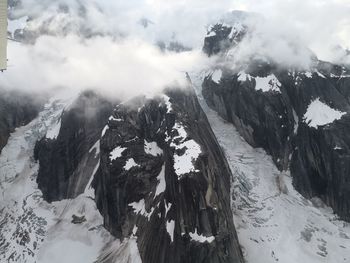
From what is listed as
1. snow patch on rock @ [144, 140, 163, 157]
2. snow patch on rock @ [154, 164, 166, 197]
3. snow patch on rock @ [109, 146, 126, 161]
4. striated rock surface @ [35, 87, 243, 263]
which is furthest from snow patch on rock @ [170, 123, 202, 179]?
snow patch on rock @ [109, 146, 126, 161]

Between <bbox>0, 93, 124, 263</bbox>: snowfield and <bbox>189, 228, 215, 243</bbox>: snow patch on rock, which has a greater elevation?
<bbox>189, 228, 215, 243</bbox>: snow patch on rock

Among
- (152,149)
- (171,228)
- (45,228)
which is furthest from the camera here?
(152,149)

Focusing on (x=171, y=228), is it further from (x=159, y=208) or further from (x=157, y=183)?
(x=157, y=183)

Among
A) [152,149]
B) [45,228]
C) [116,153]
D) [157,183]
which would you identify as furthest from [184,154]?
[45,228]

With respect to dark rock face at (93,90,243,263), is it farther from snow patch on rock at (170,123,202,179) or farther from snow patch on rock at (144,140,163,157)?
snow patch on rock at (144,140,163,157)

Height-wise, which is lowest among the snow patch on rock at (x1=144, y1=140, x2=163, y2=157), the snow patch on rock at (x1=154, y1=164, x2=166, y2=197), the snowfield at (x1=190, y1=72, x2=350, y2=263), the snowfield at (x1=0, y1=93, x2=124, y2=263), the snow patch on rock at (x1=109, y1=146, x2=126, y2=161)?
the snowfield at (x1=0, y1=93, x2=124, y2=263)

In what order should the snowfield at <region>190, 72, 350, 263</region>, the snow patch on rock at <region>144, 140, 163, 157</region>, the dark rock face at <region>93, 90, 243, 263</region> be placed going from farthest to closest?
the snow patch on rock at <region>144, 140, 163, 157</region>, the snowfield at <region>190, 72, 350, 263</region>, the dark rock face at <region>93, 90, 243, 263</region>

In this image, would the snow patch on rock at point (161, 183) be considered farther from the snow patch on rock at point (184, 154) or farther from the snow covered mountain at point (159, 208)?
the snow patch on rock at point (184, 154)
